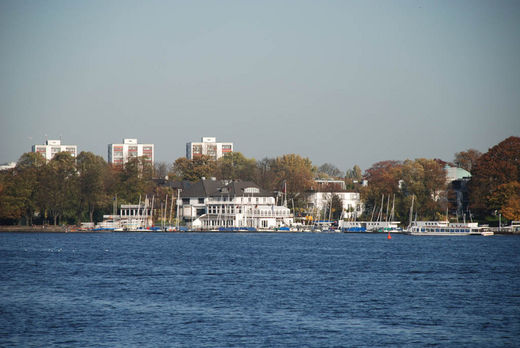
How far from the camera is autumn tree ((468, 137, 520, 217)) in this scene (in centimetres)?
10719

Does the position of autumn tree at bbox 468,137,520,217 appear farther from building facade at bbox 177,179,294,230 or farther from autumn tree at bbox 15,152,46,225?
autumn tree at bbox 15,152,46,225

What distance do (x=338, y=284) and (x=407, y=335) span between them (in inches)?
653

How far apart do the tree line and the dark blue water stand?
41622mm

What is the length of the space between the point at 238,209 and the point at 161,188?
15.4 metres

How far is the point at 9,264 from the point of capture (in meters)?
60.5

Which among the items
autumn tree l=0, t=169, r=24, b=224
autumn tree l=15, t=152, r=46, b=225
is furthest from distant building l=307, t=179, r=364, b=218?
autumn tree l=0, t=169, r=24, b=224

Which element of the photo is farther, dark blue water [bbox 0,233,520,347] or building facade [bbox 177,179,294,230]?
building facade [bbox 177,179,294,230]

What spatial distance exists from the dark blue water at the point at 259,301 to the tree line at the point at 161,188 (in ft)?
137

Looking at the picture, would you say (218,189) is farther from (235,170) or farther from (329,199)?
(235,170)

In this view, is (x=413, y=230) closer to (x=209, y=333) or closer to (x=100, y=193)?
(x=100, y=193)

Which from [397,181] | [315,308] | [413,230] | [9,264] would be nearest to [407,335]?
[315,308]

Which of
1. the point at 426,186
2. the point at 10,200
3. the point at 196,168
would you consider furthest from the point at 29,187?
the point at 426,186

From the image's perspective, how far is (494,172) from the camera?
108 metres

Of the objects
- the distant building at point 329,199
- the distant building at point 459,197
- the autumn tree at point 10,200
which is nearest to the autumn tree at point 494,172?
the distant building at point 459,197
